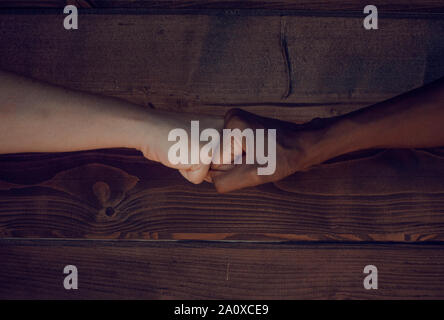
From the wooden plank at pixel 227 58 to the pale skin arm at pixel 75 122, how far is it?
0.06m

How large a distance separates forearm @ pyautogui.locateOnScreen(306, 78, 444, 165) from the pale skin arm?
0.74 feet

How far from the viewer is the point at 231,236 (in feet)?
2.64

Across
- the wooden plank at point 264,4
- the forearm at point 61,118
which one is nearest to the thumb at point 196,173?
the forearm at point 61,118

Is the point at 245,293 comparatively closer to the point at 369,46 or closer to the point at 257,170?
the point at 257,170

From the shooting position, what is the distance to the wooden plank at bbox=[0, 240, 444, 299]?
80 centimetres

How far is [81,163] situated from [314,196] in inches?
19.8

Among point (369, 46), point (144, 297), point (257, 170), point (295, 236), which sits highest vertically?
point (369, 46)

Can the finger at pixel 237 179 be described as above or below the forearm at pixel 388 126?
below

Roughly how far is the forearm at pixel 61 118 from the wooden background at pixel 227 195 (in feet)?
0.19

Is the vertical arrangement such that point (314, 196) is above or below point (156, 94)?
below

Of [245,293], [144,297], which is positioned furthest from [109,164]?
[245,293]

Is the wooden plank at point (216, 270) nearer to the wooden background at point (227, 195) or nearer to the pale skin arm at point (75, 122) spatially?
the wooden background at point (227, 195)

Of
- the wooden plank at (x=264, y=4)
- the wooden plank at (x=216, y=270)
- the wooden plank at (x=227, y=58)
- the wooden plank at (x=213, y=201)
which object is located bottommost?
the wooden plank at (x=216, y=270)

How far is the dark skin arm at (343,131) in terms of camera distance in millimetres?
725
